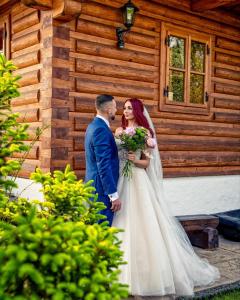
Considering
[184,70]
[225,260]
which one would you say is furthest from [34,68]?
[225,260]

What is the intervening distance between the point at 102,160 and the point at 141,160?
55 cm

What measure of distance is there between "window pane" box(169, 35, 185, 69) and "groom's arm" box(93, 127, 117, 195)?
318 cm

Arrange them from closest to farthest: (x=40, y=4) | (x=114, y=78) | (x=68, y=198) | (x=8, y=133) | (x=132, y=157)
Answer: (x=8, y=133)
(x=68, y=198)
(x=132, y=157)
(x=40, y=4)
(x=114, y=78)

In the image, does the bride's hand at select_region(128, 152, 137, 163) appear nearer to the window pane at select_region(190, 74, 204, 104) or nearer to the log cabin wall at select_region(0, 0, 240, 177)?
the log cabin wall at select_region(0, 0, 240, 177)

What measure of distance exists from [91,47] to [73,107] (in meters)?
0.92

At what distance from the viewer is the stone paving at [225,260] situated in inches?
176

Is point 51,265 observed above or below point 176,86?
below

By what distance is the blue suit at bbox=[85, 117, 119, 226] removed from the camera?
12.8 feet

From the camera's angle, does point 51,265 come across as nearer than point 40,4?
Yes

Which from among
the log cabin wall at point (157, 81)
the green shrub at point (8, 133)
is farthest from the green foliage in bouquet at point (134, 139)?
the green shrub at point (8, 133)

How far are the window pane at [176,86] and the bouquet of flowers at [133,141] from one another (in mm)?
2571

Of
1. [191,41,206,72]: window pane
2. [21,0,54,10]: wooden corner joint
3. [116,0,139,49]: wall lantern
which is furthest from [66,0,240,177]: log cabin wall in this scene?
[21,0,54,10]: wooden corner joint

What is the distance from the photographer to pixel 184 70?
677 centimetres

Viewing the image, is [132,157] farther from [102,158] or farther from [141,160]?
[102,158]
